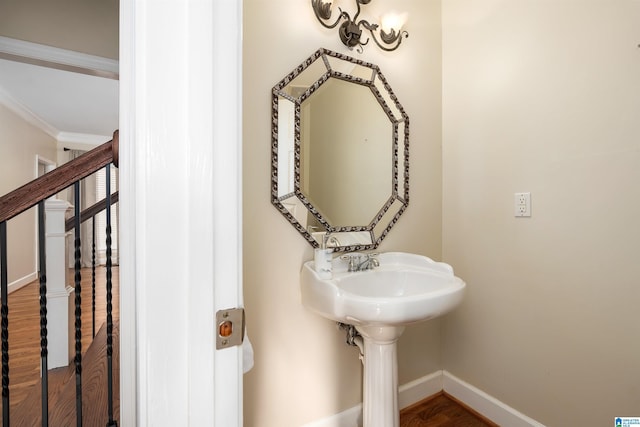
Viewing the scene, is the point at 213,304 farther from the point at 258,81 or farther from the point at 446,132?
the point at 446,132

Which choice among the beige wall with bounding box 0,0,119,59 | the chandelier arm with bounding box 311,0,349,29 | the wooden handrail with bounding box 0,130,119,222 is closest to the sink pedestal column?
the wooden handrail with bounding box 0,130,119,222

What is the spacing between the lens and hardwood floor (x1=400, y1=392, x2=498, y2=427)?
163cm

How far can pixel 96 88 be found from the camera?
3736 mm

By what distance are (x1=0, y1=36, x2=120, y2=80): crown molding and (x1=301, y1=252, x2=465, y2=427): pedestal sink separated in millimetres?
2052

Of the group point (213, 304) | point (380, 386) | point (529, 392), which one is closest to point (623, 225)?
point (529, 392)

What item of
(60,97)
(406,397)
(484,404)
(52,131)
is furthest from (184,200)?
(52,131)

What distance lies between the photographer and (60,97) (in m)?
3.98

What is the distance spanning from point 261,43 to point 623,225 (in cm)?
158

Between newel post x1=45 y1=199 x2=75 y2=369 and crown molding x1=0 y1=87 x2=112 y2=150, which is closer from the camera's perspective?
newel post x1=45 y1=199 x2=75 y2=369

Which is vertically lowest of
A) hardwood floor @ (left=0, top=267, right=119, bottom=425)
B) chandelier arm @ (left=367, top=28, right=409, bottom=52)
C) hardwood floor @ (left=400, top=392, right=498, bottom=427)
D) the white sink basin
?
hardwood floor @ (left=400, top=392, right=498, bottom=427)

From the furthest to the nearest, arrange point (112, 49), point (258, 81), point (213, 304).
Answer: point (112, 49) → point (258, 81) → point (213, 304)

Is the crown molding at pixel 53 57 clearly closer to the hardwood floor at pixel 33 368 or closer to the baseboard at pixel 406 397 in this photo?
the hardwood floor at pixel 33 368

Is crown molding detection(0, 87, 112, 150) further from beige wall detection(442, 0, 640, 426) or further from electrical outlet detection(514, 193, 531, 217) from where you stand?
electrical outlet detection(514, 193, 531, 217)

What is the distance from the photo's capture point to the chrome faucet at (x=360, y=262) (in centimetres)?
150
